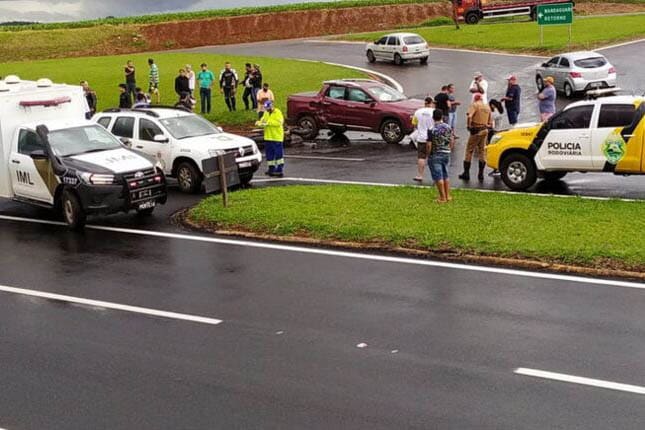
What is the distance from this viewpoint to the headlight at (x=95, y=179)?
53.0 feet

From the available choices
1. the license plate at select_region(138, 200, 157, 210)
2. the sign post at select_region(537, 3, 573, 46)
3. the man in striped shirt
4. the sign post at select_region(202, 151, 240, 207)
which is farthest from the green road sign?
the license plate at select_region(138, 200, 157, 210)

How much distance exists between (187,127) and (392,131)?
717 centimetres

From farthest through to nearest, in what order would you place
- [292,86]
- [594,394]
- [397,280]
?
[292,86] → [397,280] → [594,394]

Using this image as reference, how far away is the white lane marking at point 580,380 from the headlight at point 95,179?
9.63 metres

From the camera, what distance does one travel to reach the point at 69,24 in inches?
2766

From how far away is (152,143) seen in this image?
2000cm

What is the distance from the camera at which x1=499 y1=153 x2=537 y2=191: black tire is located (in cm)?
1770

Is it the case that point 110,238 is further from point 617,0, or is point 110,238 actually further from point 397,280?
point 617,0

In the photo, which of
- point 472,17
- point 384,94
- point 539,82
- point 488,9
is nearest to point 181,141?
point 384,94

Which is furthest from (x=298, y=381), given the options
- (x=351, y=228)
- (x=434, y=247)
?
(x=351, y=228)

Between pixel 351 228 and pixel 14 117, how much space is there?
25.4 ft

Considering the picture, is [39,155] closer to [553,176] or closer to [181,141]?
[181,141]

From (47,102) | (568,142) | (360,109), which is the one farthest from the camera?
(360,109)

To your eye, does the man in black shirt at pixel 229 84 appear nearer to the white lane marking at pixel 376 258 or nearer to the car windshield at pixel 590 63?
the car windshield at pixel 590 63
